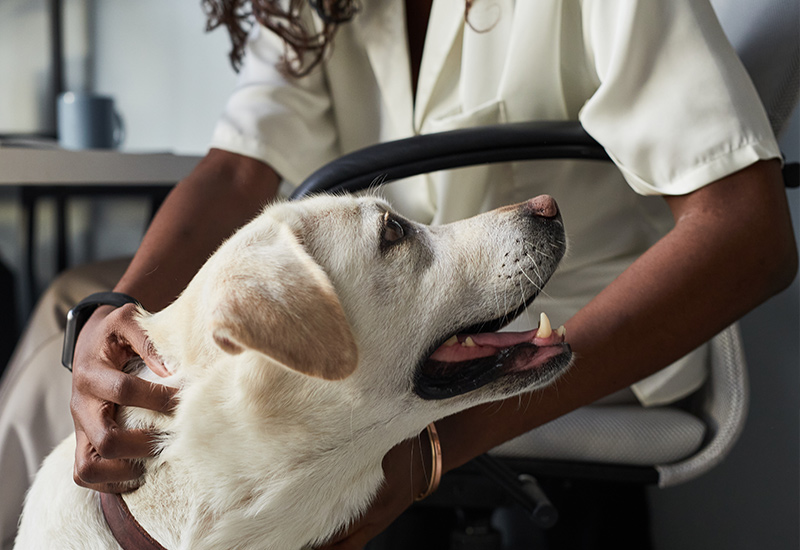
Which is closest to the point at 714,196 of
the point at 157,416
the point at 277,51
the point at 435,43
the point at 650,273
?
the point at 650,273

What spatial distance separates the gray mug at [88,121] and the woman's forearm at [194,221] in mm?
858

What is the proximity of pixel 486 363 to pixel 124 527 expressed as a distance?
1.17 feet

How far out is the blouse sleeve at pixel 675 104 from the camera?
0.70 meters

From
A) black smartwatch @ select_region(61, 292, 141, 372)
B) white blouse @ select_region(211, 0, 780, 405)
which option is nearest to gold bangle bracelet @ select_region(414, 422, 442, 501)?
white blouse @ select_region(211, 0, 780, 405)

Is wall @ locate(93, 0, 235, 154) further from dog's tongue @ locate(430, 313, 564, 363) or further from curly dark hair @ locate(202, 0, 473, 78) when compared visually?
dog's tongue @ locate(430, 313, 564, 363)

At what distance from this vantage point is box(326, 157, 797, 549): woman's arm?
0.69 m

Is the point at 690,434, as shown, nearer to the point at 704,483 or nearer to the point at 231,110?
the point at 704,483

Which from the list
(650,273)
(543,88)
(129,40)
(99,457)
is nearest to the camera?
(99,457)

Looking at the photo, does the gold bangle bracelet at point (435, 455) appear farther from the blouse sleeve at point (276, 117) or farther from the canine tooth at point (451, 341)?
the blouse sleeve at point (276, 117)

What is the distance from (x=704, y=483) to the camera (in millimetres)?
1252

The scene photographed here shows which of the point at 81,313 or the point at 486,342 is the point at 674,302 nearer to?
the point at 486,342

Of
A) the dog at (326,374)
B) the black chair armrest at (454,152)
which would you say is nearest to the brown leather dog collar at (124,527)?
the dog at (326,374)

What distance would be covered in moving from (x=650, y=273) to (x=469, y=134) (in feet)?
0.84

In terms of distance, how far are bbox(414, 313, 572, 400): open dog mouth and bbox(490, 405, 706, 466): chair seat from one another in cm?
19
